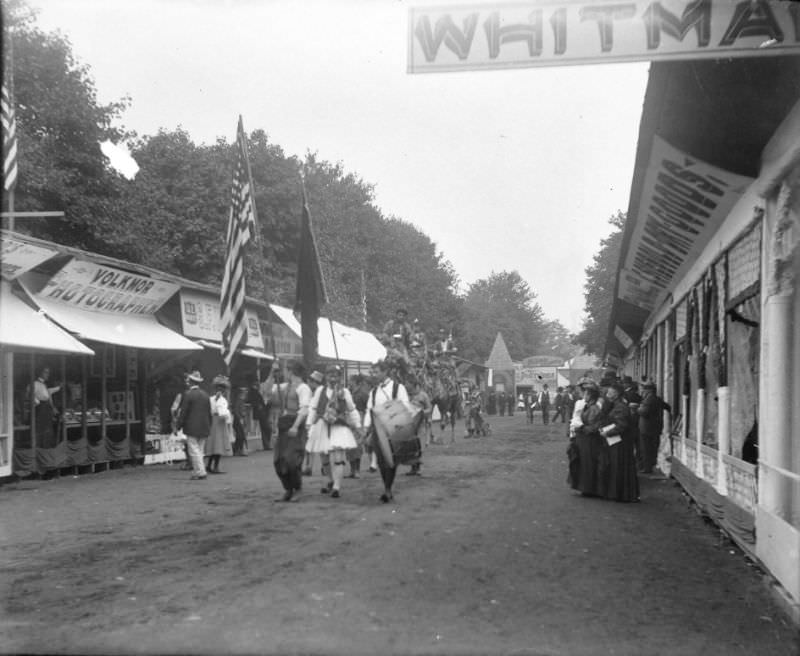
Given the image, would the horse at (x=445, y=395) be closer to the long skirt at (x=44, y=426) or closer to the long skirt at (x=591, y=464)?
the long skirt at (x=44, y=426)

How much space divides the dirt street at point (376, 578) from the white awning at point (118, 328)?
14.1 ft

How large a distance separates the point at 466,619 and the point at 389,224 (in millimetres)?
→ 56825

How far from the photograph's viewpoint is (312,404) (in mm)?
12672

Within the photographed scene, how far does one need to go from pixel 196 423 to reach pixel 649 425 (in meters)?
8.12

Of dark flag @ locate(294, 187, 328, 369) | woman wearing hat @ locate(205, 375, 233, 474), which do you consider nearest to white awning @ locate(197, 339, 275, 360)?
woman wearing hat @ locate(205, 375, 233, 474)

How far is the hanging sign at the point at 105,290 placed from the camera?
17.0m

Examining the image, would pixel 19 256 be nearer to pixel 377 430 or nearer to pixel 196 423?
pixel 196 423

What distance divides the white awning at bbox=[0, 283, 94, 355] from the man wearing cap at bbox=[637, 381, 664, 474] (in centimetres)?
956

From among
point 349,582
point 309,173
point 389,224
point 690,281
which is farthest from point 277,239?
point 349,582

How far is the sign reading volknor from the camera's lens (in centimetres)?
586

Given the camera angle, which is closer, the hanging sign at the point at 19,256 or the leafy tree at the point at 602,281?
the hanging sign at the point at 19,256

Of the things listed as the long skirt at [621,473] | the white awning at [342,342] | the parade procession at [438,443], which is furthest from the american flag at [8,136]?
the white awning at [342,342]

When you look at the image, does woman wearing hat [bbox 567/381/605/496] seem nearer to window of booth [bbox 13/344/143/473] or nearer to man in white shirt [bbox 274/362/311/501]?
man in white shirt [bbox 274/362/311/501]

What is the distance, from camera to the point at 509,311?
352ft
